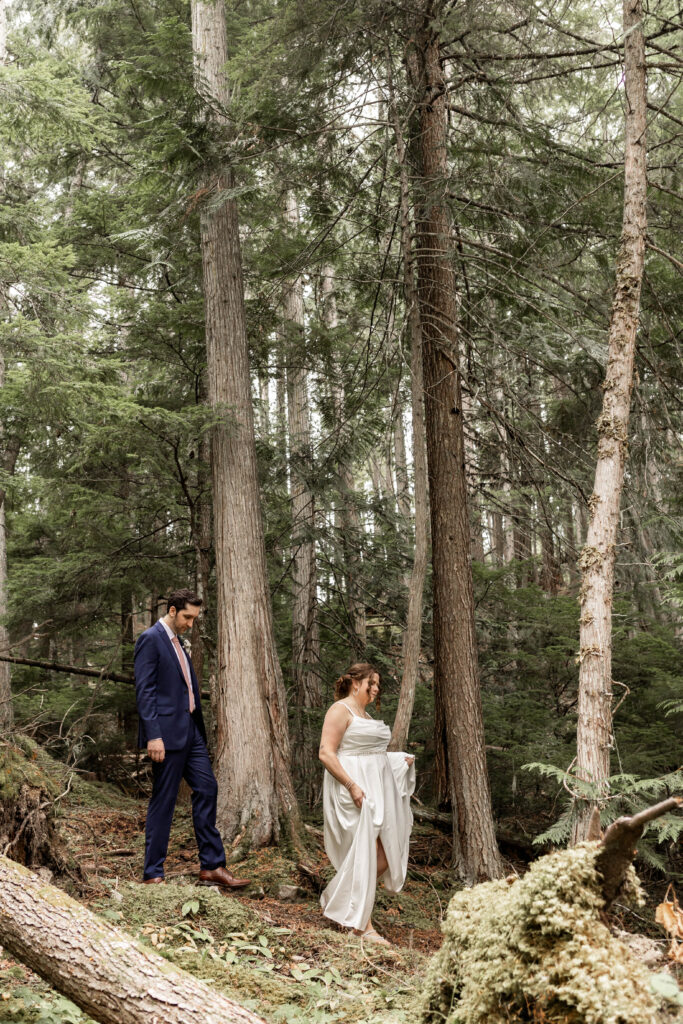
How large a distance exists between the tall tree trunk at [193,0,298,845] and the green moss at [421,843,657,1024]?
502 cm

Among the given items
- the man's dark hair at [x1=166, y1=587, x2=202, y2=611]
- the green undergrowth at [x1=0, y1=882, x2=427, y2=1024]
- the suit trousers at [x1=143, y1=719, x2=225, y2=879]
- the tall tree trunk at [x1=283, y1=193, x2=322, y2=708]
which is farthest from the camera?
the tall tree trunk at [x1=283, y1=193, x2=322, y2=708]

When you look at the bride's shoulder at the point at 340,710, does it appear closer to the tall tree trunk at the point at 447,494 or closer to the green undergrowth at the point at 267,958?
the green undergrowth at the point at 267,958

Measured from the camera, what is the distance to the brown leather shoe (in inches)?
234

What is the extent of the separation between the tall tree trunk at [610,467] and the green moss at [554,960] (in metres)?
2.28

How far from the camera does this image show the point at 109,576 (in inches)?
383

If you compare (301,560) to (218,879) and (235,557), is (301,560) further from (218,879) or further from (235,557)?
(218,879)

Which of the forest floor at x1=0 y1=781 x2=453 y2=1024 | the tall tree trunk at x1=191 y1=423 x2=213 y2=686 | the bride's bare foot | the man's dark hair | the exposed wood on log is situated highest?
the tall tree trunk at x1=191 y1=423 x2=213 y2=686

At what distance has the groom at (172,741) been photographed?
5.84 meters

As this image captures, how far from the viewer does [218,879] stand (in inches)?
234

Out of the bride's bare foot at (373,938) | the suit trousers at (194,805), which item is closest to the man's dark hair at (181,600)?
the suit trousers at (194,805)

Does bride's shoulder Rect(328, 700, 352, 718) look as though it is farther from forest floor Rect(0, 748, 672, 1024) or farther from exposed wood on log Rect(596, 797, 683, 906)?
exposed wood on log Rect(596, 797, 683, 906)

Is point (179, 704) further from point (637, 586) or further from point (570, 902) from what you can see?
point (637, 586)

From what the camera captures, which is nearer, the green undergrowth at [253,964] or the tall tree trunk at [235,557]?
the green undergrowth at [253,964]

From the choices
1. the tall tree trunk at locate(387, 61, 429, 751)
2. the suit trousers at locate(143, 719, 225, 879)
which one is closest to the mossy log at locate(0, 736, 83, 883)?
the suit trousers at locate(143, 719, 225, 879)
